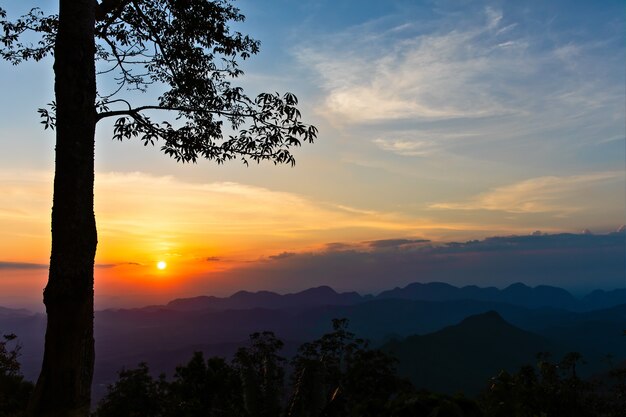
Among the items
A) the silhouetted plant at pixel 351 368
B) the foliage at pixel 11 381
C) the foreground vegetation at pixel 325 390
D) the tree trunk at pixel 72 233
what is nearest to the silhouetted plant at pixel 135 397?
the foreground vegetation at pixel 325 390

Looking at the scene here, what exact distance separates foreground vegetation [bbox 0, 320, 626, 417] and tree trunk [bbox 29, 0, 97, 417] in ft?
9.90

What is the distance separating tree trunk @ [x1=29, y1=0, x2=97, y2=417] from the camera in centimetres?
560

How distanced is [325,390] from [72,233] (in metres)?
5.88

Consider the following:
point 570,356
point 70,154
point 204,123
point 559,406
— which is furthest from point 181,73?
point 570,356

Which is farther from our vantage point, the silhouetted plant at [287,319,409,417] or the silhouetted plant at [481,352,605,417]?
the silhouetted plant at [287,319,409,417]

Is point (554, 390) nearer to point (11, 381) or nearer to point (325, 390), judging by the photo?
point (325, 390)

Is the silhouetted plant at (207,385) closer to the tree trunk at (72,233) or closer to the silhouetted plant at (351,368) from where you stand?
the silhouetted plant at (351,368)

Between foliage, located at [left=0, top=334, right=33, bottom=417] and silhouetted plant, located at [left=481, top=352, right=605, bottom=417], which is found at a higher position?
silhouetted plant, located at [left=481, top=352, right=605, bottom=417]

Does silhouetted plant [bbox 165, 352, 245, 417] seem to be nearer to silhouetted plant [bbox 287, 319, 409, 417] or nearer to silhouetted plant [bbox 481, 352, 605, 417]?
silhouetted plant [bbox 287, 319, 409, 417]

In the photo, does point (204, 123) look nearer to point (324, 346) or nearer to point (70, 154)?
point (70, 154)

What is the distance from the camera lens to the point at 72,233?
19.3 feet

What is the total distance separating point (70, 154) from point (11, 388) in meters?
30.5

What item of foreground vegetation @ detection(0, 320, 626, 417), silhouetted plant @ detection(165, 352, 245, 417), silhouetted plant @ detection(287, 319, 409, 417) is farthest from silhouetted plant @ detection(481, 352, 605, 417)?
silhouetted plant @ detection(165, 352, 245, 417)

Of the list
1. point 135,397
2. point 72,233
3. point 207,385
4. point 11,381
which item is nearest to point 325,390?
point 72,233
